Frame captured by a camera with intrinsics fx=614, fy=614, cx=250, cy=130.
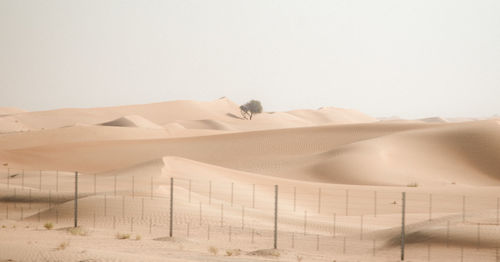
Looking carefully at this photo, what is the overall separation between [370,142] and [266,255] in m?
45.8

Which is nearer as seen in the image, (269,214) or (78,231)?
(78,231)

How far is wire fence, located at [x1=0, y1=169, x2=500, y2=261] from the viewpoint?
23703 mm

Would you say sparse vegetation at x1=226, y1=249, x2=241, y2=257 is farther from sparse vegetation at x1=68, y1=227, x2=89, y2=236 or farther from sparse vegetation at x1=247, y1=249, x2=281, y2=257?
sparse vegetation at x1=68, y1=227, x2=89, y2=236

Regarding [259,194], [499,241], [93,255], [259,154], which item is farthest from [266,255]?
[259,154]

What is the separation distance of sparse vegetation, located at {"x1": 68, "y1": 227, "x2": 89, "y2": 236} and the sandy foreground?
3.9 inches

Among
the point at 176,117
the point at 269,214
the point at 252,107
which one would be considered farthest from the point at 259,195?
the point at 176,117

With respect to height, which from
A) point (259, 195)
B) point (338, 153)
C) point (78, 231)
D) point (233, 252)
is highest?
point (338, 153)

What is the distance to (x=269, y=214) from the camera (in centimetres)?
3353

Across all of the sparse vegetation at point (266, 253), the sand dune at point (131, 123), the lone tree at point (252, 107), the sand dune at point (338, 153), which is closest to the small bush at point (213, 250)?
the sparse vegetation at point (266, 253)

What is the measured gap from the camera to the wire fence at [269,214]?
933 inches

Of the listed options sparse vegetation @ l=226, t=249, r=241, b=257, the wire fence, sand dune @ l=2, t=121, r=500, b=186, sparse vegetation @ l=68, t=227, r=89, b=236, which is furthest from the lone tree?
sparse vegetation @ l=226, t=249, r=241, b=257

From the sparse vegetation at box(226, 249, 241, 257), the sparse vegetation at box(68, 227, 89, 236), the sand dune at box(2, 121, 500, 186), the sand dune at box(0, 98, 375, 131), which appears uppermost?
the sand dune at box(0, 98, 375, 131)

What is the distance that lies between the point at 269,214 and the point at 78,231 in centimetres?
1153

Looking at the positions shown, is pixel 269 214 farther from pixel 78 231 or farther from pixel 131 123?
pixel 131 123
